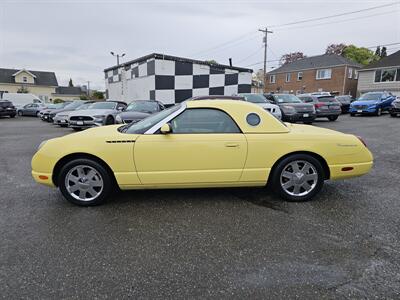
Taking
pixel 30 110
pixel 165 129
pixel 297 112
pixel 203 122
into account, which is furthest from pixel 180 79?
pixel 30 110

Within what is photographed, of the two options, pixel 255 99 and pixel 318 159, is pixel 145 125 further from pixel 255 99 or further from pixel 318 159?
pixel 255 99

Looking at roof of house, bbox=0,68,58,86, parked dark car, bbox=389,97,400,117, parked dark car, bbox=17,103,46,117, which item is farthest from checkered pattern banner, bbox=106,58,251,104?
roof of house, bbox=0,68,58,86

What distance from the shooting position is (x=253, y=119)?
3432 mm

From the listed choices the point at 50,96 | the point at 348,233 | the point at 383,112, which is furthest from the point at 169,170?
the point at 50,96

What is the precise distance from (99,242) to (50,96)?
175 ft

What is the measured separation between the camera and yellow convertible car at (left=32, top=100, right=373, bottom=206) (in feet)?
10.7

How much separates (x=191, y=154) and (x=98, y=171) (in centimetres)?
115

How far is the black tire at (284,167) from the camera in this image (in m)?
3.41

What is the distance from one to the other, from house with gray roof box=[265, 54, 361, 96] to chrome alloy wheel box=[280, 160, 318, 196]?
33684 millimetres

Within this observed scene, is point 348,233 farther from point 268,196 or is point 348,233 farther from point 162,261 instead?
point 162,261

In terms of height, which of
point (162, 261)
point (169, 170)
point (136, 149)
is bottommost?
point (162, 261)

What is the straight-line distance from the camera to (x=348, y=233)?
2.74m

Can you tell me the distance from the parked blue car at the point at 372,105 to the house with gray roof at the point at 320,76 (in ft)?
56.5

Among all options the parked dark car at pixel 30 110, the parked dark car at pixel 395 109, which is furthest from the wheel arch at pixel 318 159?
the parked dark car at pixel 30 110
